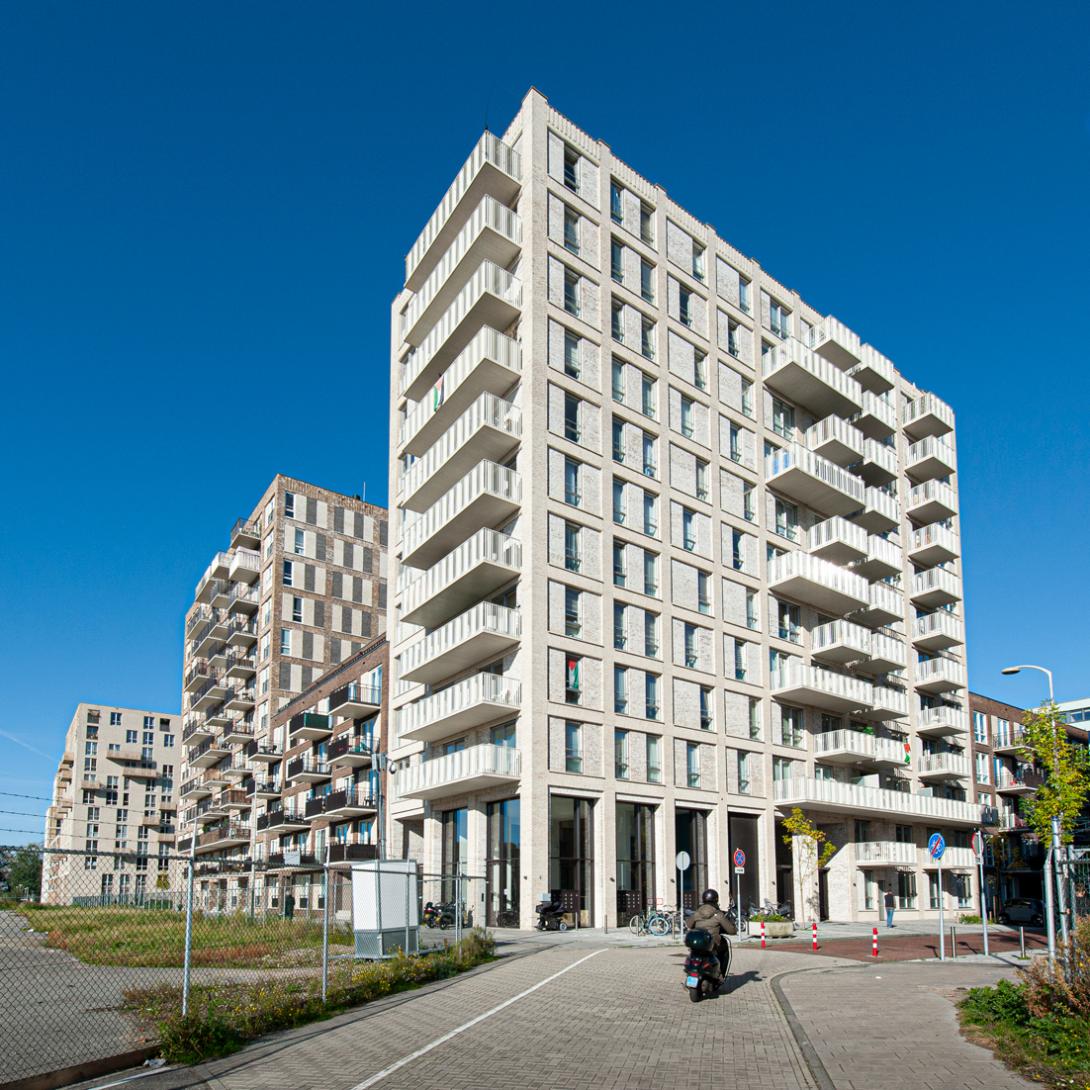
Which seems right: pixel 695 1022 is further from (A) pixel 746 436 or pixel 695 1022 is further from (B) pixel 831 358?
(B) pixel 831 358

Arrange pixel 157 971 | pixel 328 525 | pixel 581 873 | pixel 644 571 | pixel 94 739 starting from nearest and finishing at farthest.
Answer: pixel 157 971 < pixel 581 873 < pixel 644 571 < pixel 328 525 < pixel 94 739

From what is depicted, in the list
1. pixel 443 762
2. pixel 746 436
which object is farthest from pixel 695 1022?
pixel 746 436

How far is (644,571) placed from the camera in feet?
132

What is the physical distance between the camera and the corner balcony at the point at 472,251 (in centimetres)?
3891

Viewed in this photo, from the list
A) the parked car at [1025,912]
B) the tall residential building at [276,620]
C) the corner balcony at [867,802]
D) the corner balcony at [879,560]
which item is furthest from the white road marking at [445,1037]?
the tall residential building at [276,620]

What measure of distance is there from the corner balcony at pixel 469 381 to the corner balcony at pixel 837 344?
18.8 m

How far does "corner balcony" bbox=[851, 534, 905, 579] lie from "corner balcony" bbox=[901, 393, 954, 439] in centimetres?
769

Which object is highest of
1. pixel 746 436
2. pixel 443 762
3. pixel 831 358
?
pixel 831 358

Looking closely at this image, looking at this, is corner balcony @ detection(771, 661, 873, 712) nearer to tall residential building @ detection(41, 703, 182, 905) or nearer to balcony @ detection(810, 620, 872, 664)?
balcony @ detection(810, 620, 872, 664)

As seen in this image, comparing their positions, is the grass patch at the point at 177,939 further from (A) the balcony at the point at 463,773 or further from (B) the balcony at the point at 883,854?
(B) the balcony at the point at 883,854

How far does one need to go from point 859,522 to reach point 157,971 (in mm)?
39391

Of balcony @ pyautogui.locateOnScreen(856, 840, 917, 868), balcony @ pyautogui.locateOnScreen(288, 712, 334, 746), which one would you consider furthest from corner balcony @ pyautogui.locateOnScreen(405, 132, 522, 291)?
balcony @ pyautogui.locateOnScreen(856, 840, 917, 868)

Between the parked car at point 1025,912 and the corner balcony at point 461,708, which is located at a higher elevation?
the corner balcony at point 461,708

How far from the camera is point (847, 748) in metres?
45.8
